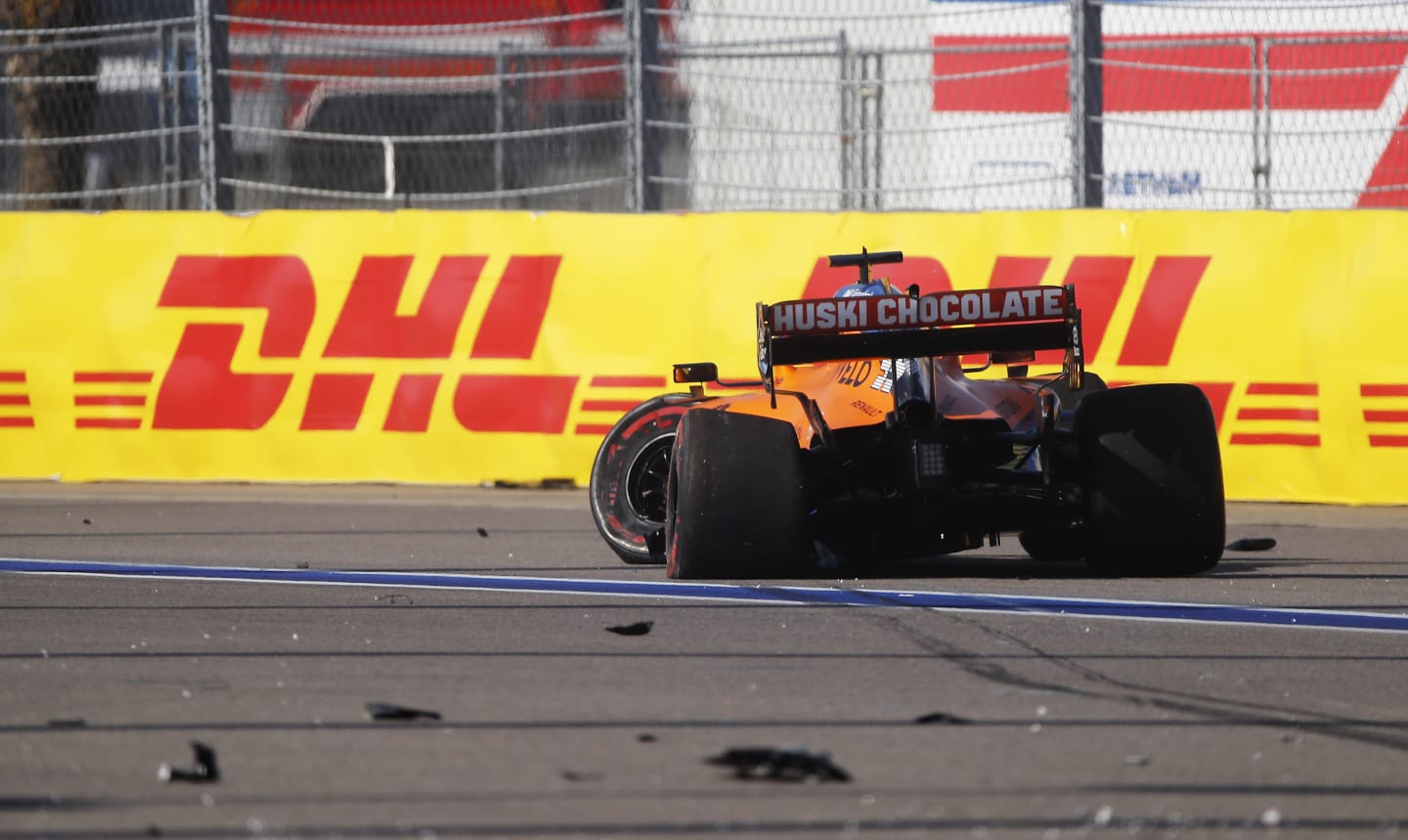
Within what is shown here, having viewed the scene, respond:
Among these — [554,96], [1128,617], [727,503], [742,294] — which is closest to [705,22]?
[554,96]

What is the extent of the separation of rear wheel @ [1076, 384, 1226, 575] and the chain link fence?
4.51 meters

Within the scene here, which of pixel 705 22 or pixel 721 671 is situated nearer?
pixel 721 671

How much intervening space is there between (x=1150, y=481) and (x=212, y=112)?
8.09m

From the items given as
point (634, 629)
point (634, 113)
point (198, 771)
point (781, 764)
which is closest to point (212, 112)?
point (634, 113)

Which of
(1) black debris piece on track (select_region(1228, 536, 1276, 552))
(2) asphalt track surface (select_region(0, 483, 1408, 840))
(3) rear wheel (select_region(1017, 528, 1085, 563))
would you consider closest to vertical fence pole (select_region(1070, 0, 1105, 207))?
(1) black debris piece on track (select_region(1228, 536, 1276, 552))

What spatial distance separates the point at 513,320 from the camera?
43.5 feet

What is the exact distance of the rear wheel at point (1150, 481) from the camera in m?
8.35

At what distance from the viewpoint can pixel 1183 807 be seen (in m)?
4.29

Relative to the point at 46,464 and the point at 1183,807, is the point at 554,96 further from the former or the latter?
the point at 1183,807

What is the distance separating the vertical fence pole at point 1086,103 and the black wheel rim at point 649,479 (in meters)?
4.49

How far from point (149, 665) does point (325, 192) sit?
797 cm

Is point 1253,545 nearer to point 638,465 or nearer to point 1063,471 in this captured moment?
point 1063,471

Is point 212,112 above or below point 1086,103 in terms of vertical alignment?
Answer: above

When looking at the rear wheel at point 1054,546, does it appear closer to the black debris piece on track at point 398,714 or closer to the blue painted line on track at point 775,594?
the blue painted line on track at point 775,594
